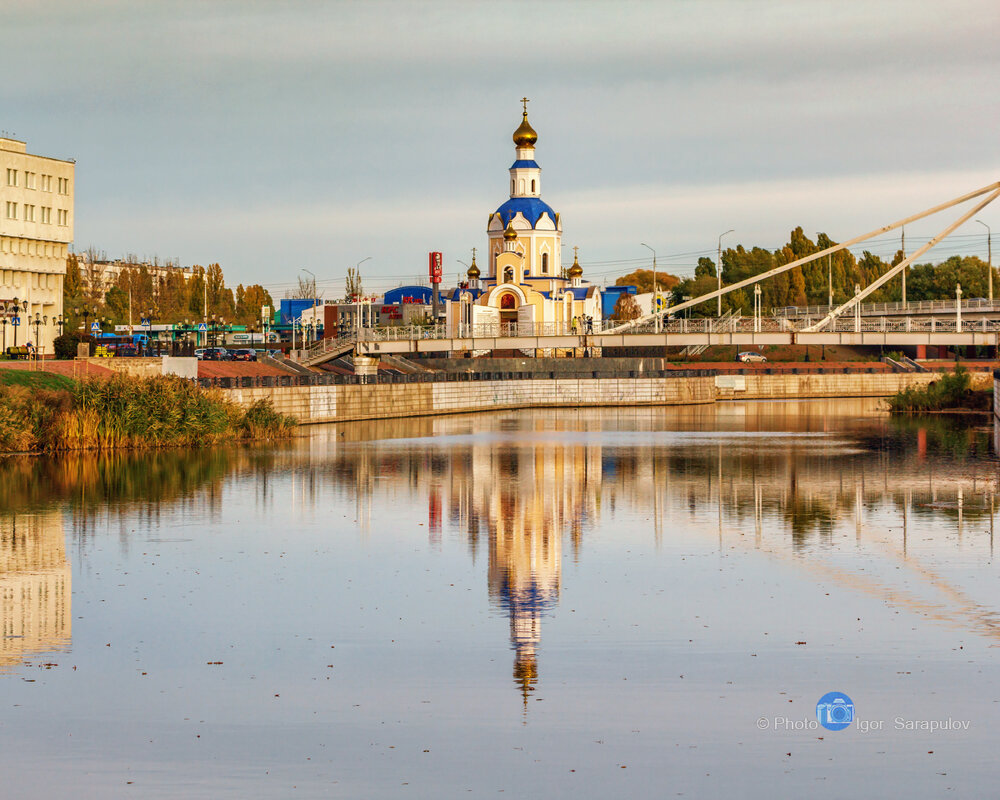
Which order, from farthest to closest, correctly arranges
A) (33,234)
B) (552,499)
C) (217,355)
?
(33,234) → (217,355) → (552,499)

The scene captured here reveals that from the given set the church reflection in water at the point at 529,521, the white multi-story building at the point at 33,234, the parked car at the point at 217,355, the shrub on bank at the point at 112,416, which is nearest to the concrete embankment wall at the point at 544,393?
the shrub on bank at the point at 112,416

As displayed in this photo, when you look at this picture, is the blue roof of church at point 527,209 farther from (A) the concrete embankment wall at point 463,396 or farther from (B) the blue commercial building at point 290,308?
(B) the blue commercial building at point 290,308

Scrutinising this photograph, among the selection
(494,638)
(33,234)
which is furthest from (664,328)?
(494,638)

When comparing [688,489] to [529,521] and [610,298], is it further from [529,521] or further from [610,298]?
[610,298]

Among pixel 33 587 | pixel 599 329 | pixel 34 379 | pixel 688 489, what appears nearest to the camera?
pixel 33 587

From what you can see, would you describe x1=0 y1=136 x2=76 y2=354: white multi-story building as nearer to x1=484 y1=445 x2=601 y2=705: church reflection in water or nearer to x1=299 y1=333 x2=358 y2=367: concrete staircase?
x1=299 y1=333 x2=358 y2=367: concrete staircase

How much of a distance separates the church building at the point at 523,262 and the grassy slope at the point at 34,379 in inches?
2853

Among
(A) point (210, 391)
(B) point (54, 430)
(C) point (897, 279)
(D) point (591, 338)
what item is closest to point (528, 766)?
(B) point (54, 430)

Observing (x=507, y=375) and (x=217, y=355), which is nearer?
(x=217, y=355)

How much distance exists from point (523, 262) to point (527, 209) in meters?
4.78

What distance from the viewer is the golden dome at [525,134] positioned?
11936 centimetres

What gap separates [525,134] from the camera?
120 metres

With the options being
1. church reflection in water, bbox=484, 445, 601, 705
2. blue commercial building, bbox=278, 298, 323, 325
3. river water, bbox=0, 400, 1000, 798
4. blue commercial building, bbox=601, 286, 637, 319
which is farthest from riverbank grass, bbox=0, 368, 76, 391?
blue commercial building, bbox=278, 298, 323, 325

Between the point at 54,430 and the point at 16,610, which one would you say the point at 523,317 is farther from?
the point at 16,610
